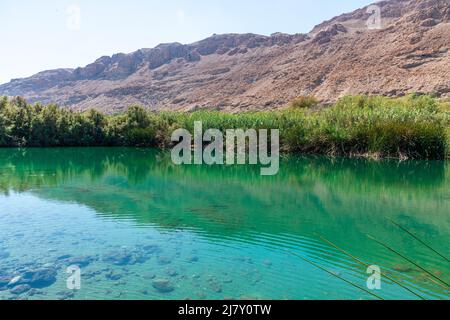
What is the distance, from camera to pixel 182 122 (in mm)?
40219

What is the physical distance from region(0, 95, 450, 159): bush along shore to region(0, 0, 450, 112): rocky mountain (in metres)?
15.5

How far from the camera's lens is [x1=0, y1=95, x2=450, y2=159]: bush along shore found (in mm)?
29562

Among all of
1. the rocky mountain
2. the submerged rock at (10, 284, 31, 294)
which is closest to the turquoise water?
the submerged rock at (10, 284, 31, 294)

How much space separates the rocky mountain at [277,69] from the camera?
6462 cm

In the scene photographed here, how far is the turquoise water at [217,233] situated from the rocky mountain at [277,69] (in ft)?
112

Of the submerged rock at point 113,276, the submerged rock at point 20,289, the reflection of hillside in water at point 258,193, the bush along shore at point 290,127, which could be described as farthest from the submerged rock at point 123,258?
the bush along shore at point 290,127

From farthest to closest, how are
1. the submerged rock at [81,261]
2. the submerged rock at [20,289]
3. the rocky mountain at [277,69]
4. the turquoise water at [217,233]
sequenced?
the rocky mountain at [277,69]
the submerged rock at [81,261]
the turquoise water at [217,233]
the submerged rock at [20,289]

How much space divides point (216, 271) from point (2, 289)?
4089 millimetres

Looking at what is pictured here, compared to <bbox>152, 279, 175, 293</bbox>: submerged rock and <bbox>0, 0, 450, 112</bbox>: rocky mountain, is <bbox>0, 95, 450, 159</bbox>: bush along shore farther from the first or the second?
<bbox>152, 279, 175, 293</bbox>: submerged rock

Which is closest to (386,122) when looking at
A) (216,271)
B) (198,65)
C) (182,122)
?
→ (182,122)

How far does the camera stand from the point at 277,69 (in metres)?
89.9

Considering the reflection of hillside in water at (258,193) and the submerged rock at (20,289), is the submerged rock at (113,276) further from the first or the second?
the reflection of hillside in water at (258,193)

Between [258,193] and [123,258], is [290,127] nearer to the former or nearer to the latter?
[258,193]

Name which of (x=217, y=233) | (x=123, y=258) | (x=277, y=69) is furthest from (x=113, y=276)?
(x=277, y=69)
